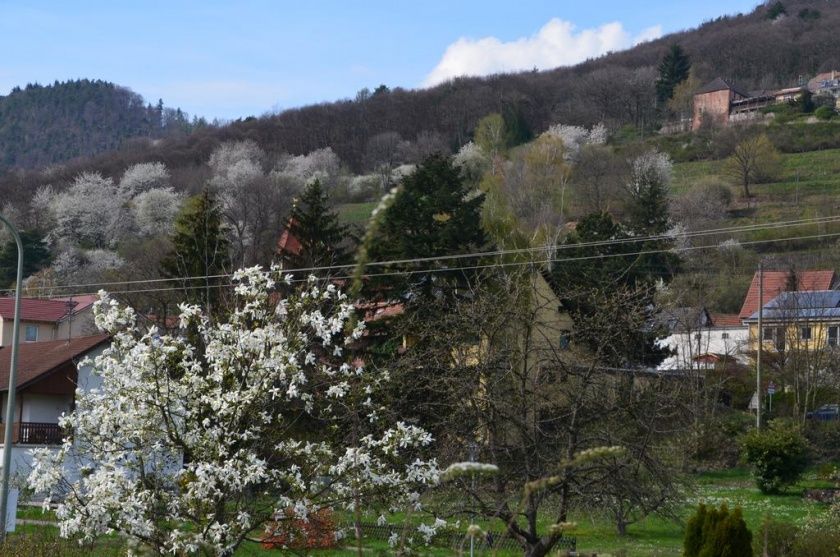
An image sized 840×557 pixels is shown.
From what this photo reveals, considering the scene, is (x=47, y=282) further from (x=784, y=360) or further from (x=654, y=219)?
(x=784, y=360)

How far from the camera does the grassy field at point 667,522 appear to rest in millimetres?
20891

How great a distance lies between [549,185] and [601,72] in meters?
81.2

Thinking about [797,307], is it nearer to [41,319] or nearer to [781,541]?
[781,541]

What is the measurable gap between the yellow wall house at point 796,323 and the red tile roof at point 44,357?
92.2 feet

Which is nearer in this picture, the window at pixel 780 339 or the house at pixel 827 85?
the window at pixel 780 339

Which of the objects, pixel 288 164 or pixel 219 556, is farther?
pixel 288 164

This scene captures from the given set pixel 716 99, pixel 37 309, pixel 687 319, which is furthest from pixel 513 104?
pixel 687 319

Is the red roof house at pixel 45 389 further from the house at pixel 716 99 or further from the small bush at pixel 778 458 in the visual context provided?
the house at pixel 716 99

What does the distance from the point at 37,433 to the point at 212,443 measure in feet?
89.2

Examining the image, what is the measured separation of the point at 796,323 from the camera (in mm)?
50250

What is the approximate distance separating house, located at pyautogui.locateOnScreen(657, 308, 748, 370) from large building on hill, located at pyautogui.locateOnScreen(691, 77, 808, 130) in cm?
6749

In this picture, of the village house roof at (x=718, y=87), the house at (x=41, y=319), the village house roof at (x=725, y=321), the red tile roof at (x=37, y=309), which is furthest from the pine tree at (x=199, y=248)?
the village house roof at (x=718, y=87)

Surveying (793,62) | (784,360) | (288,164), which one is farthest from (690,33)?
(784,360)

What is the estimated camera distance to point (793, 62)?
16350 cm
